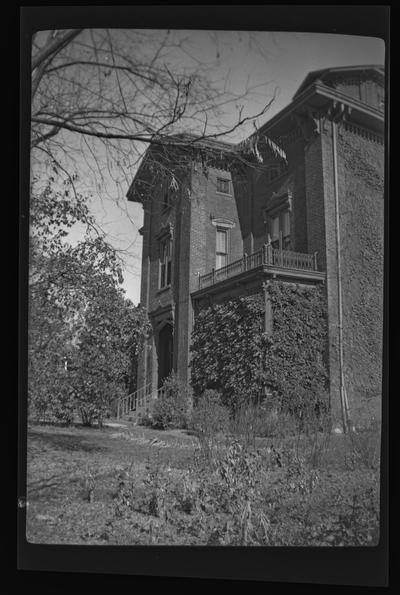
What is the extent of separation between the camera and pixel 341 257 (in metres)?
4.56

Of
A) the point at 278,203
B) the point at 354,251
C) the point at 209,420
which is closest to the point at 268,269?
the point at 278,203

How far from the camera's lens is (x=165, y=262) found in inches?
189

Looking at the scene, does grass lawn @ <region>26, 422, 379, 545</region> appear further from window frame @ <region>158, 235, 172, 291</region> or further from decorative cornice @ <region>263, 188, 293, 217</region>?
decorative cornice @ <region>263, 188, 293, 217</region>

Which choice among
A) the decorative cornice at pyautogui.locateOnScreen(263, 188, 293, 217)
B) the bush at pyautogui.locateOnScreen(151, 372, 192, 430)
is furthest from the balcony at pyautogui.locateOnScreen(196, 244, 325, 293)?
the bush at pyautogui.locateOnScreen(151, 372, 192, 430)

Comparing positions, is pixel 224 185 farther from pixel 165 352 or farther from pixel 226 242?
pixel 165 352

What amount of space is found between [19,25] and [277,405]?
3.74 m

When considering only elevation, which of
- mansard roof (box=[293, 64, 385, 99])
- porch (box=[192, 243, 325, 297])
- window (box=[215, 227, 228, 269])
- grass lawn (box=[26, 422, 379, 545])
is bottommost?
grass lawn (box=[26, 422, 379, 545])

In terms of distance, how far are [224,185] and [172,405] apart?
197cm

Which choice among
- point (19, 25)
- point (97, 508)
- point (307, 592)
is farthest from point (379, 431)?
point (19, 25)

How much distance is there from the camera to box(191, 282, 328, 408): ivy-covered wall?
4.42 meters

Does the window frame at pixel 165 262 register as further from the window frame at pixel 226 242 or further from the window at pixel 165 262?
the window frame at pixel 226 242

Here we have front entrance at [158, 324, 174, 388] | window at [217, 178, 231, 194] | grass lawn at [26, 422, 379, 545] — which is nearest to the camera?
grass lawn at [26, 422, 379, 545]

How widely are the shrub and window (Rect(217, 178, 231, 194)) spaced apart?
1739 millimetres

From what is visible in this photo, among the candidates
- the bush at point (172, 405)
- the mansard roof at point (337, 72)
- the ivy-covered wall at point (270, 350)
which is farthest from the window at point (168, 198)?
the bush at point (172, 405)
